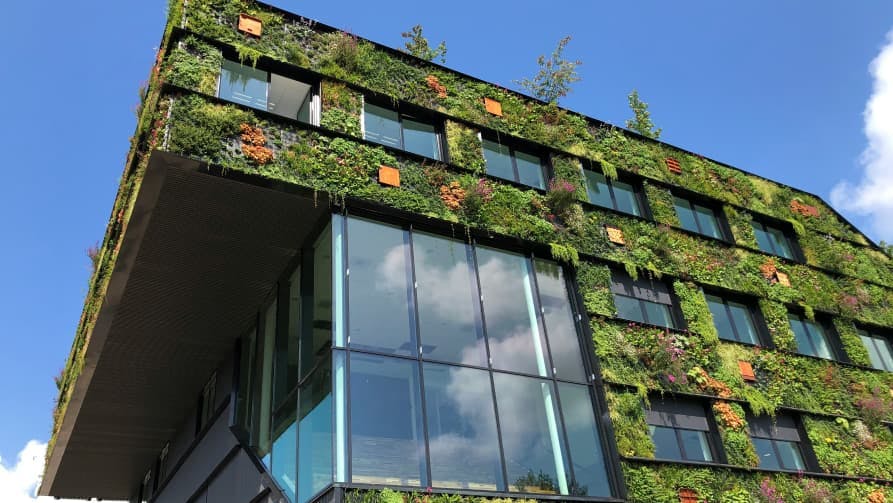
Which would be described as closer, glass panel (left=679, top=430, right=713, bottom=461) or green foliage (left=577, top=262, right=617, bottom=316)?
glass panel (left=679, top=430, right=713, bottom=461)

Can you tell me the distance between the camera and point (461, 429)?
35.6 ft

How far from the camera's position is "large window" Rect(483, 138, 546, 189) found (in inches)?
588

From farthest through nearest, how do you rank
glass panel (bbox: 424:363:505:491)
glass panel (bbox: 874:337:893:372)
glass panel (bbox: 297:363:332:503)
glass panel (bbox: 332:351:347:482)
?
glass panel (bbox: 874:337:893:372) → glass panel (bbox: 424:363:505:491) → glass panel (bbox: 297:363:332:503) → glass panel (bbox: 332:351:347:482)

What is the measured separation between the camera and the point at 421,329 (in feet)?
37.4

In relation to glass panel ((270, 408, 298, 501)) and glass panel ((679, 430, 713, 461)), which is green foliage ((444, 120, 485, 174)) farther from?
glass panel ((679, 430, 713, 461))

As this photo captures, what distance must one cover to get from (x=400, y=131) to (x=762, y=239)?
11353 millimetres

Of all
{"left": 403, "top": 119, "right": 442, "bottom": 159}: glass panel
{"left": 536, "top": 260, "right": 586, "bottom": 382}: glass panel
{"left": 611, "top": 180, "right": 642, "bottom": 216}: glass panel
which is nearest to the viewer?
{"left": 536, "top": 260, "right": 586, "bottom": 382}: glass panel

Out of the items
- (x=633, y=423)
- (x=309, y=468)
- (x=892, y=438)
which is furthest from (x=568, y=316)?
(x=892, y=438)

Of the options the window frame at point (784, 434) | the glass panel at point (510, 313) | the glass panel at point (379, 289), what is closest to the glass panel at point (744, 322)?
the window frame at point (784, 434)

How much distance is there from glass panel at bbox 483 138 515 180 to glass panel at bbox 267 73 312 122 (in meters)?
4.11

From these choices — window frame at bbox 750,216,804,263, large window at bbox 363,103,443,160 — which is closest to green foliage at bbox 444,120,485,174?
large window at bbox 363,103,443,160

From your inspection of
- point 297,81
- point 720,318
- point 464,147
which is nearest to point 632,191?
point 720,318

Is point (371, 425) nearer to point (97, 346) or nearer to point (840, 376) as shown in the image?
point (97, 346)

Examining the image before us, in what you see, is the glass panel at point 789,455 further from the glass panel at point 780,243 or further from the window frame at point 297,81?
the window frame at point 297,81
